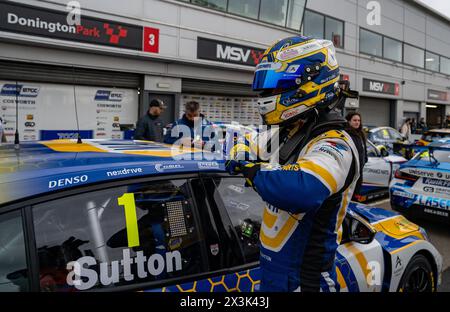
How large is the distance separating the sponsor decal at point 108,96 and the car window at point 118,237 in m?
10.4

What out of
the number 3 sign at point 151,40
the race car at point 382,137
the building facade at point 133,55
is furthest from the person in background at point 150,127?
the race car at point 382,137

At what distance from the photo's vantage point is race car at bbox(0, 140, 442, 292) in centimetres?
149

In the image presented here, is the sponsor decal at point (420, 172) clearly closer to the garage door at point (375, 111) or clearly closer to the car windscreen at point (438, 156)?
the car windscreen at point (438, 156)

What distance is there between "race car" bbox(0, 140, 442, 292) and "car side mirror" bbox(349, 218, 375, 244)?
1.2 inches

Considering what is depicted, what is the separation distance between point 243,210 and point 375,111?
22.0m

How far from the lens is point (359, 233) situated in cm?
255

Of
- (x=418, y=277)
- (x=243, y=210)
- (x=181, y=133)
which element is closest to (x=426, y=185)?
(x=418, y=277)

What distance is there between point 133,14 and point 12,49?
3.53m

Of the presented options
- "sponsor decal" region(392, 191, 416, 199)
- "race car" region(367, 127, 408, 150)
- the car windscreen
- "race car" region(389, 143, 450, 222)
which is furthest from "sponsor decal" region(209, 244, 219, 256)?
"race car" region(367, 127, 408, 150)

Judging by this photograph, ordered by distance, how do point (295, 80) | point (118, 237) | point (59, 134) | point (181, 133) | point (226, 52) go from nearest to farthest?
point (118, 237) < point (295, 80) < point (181, 133) < point (59, 134) < point (226, 52)

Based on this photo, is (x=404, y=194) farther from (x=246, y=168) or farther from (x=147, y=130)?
(x=246, y=168)
